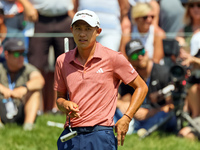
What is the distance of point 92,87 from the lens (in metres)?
3.74

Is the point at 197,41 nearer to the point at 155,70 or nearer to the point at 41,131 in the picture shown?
the point at 155,70

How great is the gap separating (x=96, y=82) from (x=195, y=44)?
3.46m

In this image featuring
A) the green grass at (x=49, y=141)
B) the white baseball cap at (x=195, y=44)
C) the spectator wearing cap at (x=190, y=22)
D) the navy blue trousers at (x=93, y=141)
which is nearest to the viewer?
the navy blue trousers at (x=93, y=141)

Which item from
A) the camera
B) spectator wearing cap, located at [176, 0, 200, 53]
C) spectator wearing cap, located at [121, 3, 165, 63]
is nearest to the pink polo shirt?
the camera

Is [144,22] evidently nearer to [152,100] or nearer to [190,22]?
[190,22]

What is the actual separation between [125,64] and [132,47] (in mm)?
2702

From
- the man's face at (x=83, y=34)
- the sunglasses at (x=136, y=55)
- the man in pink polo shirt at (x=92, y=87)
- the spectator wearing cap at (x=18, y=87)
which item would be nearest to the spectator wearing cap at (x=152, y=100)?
the sunglasses at (x=136, y=55)

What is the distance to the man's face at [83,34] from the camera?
3705 millimetres

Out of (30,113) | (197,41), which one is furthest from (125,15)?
(30,113)

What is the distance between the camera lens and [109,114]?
3.79 metres

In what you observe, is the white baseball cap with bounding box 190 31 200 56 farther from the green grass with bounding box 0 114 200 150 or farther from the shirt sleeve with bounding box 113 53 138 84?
the shirt sleeve with bounding box 113 53 138 84

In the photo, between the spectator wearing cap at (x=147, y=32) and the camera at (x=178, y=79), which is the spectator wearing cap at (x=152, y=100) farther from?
the spectator wearing cap at (x=147, y=32)

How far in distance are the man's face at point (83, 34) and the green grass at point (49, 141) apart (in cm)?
219

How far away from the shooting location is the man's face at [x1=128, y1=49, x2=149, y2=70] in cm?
645
